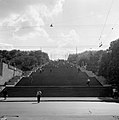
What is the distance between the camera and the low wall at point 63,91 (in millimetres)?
36031

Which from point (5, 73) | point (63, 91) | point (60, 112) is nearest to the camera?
point (60, 112)

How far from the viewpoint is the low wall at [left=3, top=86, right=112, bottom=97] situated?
3603cm

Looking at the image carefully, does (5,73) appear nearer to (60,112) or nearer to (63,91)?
(63,91)

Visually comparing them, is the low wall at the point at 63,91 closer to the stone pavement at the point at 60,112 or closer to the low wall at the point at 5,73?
the low wall at the point at 5,73

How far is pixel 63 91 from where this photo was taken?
3719 centimetres

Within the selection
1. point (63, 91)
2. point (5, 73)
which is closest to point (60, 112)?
→ point (63, 91)

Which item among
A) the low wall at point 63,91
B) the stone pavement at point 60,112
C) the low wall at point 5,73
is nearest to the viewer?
the stone pavement at point 60,112

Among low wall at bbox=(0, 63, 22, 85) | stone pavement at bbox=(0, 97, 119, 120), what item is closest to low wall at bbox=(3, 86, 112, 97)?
low wall at bbox=(0, 63, 22, 85)

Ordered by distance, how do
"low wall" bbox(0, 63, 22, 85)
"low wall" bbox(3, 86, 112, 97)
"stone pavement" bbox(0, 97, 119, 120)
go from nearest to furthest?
"stone pavement" bbox(0, 97, 119, 120) → "low wall" bbox(3, 86, 112, 97) → "low wall" bbox(0, 63, 22, 85)

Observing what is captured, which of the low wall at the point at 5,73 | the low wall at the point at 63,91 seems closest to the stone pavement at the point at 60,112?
the low wall at the point at 63,91

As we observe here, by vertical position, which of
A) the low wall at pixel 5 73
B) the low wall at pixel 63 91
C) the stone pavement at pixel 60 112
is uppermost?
the low wall at pixel 5 73

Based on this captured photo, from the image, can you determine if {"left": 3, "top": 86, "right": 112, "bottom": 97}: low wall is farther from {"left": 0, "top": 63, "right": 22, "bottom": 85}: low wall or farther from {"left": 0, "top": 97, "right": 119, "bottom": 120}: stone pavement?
{"left": 0, "top": 97, "right": 119, "bottom": 120}: stone pavement

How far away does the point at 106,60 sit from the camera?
152ft

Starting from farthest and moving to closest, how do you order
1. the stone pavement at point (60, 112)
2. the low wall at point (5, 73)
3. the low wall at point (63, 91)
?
→ the low wall at point (5, 73)
the low wall at point (63, 91)
the stone pavement at point (60, 112)
